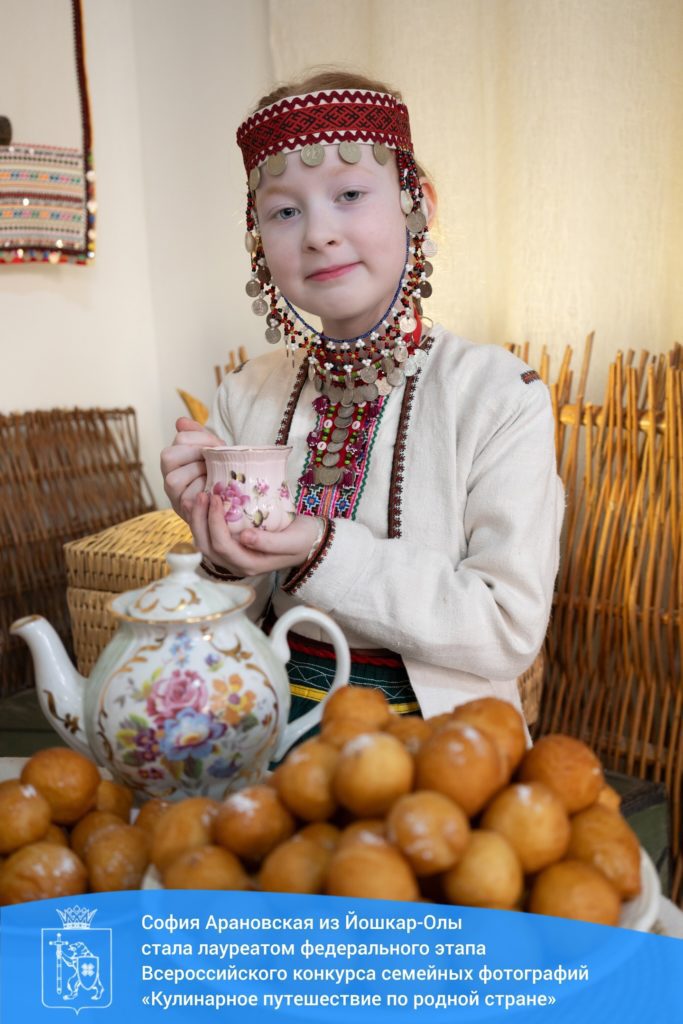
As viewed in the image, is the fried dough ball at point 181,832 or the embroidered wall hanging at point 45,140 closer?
the fried dough ball at point 181,832

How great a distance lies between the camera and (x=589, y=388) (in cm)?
170

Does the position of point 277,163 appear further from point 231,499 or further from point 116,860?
point 116,860

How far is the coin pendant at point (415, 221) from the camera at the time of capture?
1098mm

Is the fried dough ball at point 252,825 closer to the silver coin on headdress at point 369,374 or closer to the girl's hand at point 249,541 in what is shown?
the girl's hand at point 249,541

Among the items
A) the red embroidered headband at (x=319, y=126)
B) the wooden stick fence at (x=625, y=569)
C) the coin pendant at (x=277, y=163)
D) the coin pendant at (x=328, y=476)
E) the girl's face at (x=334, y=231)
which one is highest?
the red embroidered headband at (x=319, y=126)

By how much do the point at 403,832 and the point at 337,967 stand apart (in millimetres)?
72

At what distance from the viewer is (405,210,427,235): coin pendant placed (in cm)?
110

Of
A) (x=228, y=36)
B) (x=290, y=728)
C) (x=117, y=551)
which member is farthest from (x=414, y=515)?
(x=228, y=36)

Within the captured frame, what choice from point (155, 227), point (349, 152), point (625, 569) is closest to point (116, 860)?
point (349, 152)

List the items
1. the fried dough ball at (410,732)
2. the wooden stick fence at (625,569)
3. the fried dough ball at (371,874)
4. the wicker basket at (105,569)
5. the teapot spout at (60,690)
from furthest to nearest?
the wicker basket at (105,569) < the wooden stick fence at (625,569) < the teapot spout at (60,690) < the fried dough ball at (410,732) < the fried dough ball at (371,874)

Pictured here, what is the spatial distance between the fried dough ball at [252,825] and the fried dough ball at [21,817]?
12 centimetres

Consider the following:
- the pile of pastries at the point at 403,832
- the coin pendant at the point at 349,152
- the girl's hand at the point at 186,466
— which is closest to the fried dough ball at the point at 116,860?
the pile of pastries at the point at 403,832

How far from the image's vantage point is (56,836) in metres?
0.55

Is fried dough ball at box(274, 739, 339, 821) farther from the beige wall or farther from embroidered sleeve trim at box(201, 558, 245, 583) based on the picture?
the beige wall
